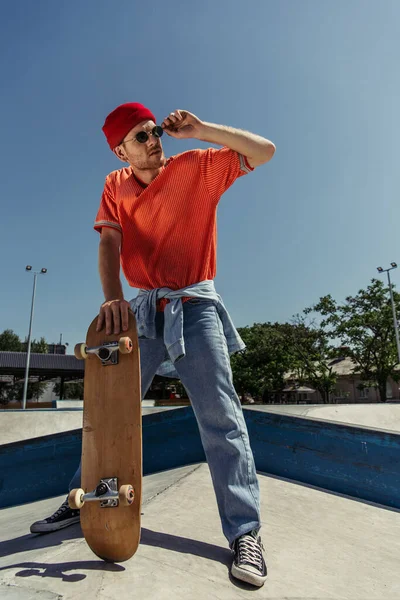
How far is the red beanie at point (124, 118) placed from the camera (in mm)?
2234

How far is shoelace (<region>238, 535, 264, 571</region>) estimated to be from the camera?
1570 mm

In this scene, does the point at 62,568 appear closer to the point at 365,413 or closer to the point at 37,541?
the point at 37,541

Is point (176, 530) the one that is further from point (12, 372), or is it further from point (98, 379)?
point (12, 372)

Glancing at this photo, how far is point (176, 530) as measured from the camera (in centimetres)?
202

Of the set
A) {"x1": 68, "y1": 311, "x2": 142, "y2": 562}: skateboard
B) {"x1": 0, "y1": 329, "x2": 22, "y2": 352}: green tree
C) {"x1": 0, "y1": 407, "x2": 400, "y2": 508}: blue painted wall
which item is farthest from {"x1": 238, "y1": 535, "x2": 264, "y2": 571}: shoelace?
{"x1": 0, "y1": 329, "x2": 22, "y2": 352}: green tree

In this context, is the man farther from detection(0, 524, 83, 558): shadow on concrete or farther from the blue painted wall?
the blue painted wall

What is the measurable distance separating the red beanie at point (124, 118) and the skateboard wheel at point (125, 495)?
1.88m

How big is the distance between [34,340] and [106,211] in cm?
6351

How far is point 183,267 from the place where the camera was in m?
2.23

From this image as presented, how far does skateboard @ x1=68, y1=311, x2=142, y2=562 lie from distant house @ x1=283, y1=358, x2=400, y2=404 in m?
35.3

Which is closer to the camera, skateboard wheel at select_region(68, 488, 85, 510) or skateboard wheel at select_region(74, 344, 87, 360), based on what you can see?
skateboard wheel at select_region(68, 488, 85, 510)

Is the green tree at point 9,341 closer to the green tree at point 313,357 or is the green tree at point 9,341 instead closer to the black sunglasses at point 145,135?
the green tree at point 313,357

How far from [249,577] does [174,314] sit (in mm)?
1192

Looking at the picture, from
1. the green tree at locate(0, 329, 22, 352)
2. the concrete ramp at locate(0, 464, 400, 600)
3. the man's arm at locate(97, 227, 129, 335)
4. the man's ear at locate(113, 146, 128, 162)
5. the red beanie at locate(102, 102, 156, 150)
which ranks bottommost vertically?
the concrete ramp at locate(0, 464, 400, 600)
